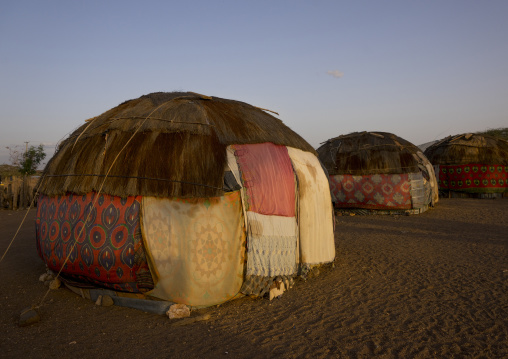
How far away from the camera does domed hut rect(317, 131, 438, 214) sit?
1329 centimetres

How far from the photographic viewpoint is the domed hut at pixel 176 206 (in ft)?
15.4

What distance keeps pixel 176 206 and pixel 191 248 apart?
1.81ft

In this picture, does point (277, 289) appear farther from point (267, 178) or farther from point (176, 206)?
point (176, 206)

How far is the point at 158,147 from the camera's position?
16.6 feet

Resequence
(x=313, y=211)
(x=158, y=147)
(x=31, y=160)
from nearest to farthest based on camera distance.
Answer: (x=158, y=147) → (x=313, y=211) → (x=31, y=160)

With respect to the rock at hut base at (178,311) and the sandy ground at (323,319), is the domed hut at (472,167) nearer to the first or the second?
the sandy ground at (323,319)

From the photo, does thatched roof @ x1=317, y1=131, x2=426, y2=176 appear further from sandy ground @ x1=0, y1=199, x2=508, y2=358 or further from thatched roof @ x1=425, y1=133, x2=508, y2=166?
sandy ground @ x1=0, y1=199, x2=508, y2=358

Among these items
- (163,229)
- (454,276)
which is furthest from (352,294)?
(163,229)

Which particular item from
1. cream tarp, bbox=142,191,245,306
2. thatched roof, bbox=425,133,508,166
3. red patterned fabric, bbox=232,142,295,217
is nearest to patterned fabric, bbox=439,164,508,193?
thatched roof, bbox=425,133,508,166

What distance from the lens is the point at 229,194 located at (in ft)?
16.5

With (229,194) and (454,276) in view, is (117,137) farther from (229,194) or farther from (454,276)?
(454,276)

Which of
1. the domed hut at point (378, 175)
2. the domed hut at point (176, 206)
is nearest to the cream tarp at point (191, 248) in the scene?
the domed hut at point (176, 206)

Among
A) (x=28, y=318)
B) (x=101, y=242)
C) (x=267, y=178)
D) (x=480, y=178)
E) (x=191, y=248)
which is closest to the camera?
(x=28, y=318)

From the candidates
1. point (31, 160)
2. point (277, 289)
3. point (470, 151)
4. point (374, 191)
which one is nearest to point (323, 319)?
point (277, 289)
